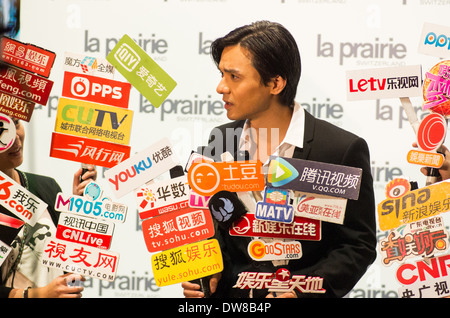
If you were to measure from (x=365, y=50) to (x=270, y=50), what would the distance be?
468mm

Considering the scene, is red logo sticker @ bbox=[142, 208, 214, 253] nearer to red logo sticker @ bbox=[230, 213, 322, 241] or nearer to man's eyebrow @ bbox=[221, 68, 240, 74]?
red logo sticker @ bbox=[230, 213, 322, 241]

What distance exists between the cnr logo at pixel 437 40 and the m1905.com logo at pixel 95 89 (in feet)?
4.69

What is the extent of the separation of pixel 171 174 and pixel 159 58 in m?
0.55

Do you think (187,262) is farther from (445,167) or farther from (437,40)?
(437,40)

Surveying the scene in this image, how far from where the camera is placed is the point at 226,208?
250 centimetres

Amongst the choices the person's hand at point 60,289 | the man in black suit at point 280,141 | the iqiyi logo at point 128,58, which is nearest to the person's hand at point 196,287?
the man in black suit at point 280,141

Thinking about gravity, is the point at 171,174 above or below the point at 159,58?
below

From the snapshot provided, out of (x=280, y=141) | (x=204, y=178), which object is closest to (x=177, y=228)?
(x=204, y=178)

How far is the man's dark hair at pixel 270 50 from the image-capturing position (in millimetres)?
2412

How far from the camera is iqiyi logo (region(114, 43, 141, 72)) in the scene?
2.53m

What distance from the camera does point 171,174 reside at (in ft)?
8.33
